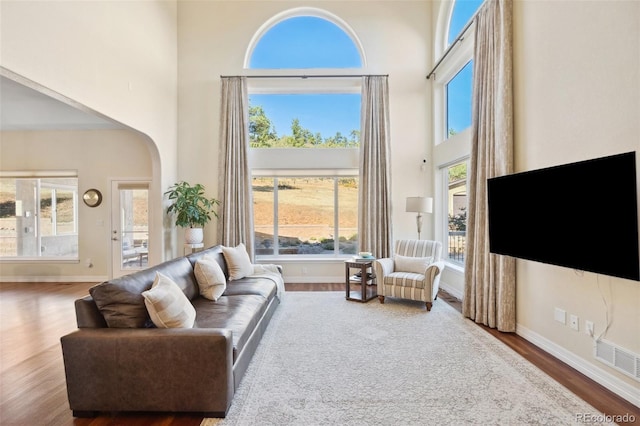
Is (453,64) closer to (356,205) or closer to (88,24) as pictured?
(356,205)

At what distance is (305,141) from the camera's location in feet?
20.1

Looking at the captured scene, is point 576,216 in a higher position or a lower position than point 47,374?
higher

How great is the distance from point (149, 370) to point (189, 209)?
3.61 meters

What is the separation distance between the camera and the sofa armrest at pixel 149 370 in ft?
6.66

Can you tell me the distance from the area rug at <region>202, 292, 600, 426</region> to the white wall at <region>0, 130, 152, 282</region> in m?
4.57

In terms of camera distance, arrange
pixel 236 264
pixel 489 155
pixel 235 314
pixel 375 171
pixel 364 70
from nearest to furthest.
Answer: pixel 235 314 < pixel 489 155 < pixel 236 264 < pixel 375 171 < pixel 364 70

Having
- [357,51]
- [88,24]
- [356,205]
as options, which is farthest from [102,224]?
[357,51]

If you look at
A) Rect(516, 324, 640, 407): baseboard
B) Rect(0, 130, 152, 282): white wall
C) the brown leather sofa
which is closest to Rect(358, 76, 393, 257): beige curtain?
Rect(516, 324, 640, 407): baseboard

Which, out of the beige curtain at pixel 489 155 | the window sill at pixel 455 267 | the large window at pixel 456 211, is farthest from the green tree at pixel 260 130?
the window sill at pixel 455 267

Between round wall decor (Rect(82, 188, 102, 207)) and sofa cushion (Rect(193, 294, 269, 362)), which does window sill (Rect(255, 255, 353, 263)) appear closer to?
sofa cushion (Rect(193, 294, 269, 362))

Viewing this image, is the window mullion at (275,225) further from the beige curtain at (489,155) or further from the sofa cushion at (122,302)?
the sofa cushion at (122,302)

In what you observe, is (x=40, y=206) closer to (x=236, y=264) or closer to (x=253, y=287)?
(x=236, y=264)

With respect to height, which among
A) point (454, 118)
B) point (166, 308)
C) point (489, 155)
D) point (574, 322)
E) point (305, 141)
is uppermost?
point (454, 118)

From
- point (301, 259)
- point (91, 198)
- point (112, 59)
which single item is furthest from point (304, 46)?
point (91, 198)
